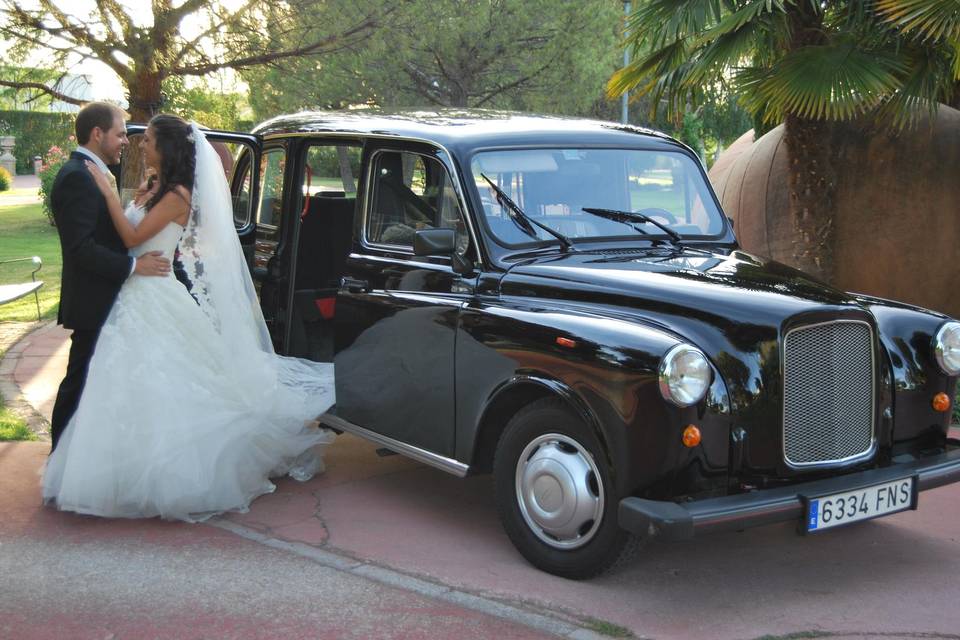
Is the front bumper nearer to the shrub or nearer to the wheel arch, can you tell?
the wheel arch

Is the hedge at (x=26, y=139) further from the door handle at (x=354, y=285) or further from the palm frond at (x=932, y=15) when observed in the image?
the door handle at (x=354, y=285)

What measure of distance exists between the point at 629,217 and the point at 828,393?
1.51 metres

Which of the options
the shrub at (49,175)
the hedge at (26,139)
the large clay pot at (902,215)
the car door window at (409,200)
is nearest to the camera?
the car door window at (409,200)

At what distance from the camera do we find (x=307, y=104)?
19188mm

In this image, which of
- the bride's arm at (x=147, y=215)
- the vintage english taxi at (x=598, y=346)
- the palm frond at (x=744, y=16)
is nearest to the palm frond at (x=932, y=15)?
the palm frond at (x=744, y=16)

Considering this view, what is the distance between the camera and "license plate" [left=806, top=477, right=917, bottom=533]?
4238mm

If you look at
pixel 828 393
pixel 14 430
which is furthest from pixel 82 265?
pixel 828 393

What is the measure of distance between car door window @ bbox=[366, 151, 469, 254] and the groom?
1174mm

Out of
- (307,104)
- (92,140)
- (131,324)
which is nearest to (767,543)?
(131,324)

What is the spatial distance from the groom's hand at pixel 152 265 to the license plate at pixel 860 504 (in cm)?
349

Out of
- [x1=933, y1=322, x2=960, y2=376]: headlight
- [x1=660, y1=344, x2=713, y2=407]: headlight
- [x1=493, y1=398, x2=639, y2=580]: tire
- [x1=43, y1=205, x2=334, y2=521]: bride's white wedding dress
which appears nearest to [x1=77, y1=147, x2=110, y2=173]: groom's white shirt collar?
[x1=43, y1=205, x2=334, y2=521]: bride's white wedding dress

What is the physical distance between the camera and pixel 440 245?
520 centimetres

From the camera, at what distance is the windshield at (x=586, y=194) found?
537cm

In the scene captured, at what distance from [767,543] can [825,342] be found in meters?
1.24
